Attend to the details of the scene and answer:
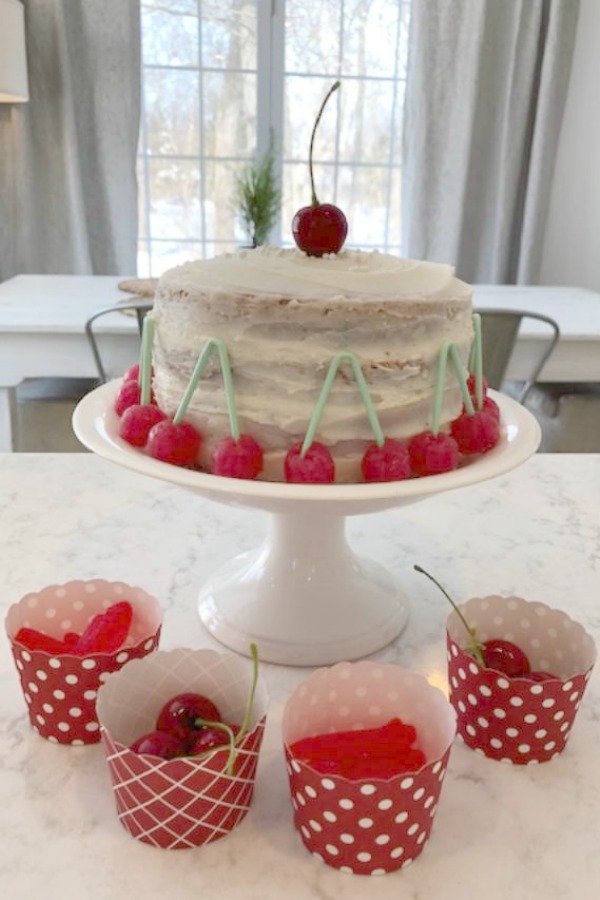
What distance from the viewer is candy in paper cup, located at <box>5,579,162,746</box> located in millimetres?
608

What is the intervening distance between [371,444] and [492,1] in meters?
3.14

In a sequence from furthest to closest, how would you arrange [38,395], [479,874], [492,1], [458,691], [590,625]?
[492,1] → [38,395] → [590,625] → [458,691] → [479,874]

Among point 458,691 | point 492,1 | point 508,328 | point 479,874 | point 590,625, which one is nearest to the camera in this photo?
point 479,874

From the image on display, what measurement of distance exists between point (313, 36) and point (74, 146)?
1.10m

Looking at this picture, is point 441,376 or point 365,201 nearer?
point 441,376

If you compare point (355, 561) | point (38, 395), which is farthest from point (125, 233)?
point (355, 561)

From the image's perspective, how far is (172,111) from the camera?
3369 mm

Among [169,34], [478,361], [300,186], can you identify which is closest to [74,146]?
[169,34]

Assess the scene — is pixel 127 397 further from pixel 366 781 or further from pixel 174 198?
pixel 174 198

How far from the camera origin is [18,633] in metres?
0.65

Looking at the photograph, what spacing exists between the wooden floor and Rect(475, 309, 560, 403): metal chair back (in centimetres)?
26

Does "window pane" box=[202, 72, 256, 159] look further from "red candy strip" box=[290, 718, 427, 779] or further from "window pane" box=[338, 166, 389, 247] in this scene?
"red candy strip" box=[290, 718, 427, 779]

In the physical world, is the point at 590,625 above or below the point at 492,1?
below

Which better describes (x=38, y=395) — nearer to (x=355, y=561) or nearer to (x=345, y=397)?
(x=355, y=561)
